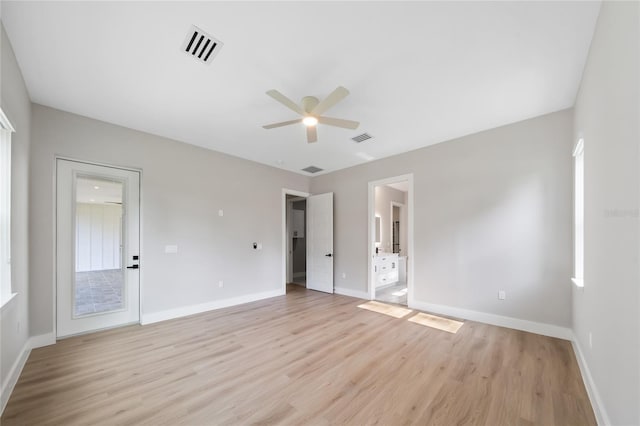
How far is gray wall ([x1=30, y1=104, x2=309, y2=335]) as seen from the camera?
3160mm

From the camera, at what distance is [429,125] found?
371 centimetres

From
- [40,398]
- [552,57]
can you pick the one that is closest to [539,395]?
[552,57]

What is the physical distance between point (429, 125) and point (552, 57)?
1.50 metres

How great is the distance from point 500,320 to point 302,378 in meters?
3.03

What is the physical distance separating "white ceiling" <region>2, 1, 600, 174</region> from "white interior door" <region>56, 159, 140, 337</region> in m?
0.91

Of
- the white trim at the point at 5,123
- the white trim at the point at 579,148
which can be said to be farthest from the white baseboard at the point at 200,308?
the white trim at the point at 579,148

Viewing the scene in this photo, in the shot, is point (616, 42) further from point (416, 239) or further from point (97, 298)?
point (97, 298)

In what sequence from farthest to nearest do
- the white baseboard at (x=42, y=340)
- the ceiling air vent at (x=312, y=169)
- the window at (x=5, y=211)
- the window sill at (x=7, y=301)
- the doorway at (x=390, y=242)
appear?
the ceiling air vent at (x=312, y=169) < the doorway at (x=390, y=242) < the white baseboard at (x=42, y=340) < the window at (x=5, y=211) < the window sill at (x=7, y=301)

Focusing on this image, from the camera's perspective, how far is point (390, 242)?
732cm

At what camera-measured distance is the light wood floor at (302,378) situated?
193cm

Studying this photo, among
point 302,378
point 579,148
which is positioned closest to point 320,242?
point 302,378

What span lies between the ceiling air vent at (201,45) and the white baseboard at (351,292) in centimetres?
473

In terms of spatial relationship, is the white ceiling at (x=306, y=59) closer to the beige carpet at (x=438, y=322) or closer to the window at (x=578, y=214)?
the window at (x=578, y=214)

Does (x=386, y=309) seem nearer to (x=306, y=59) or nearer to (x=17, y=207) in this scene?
(x=306, y=59)
